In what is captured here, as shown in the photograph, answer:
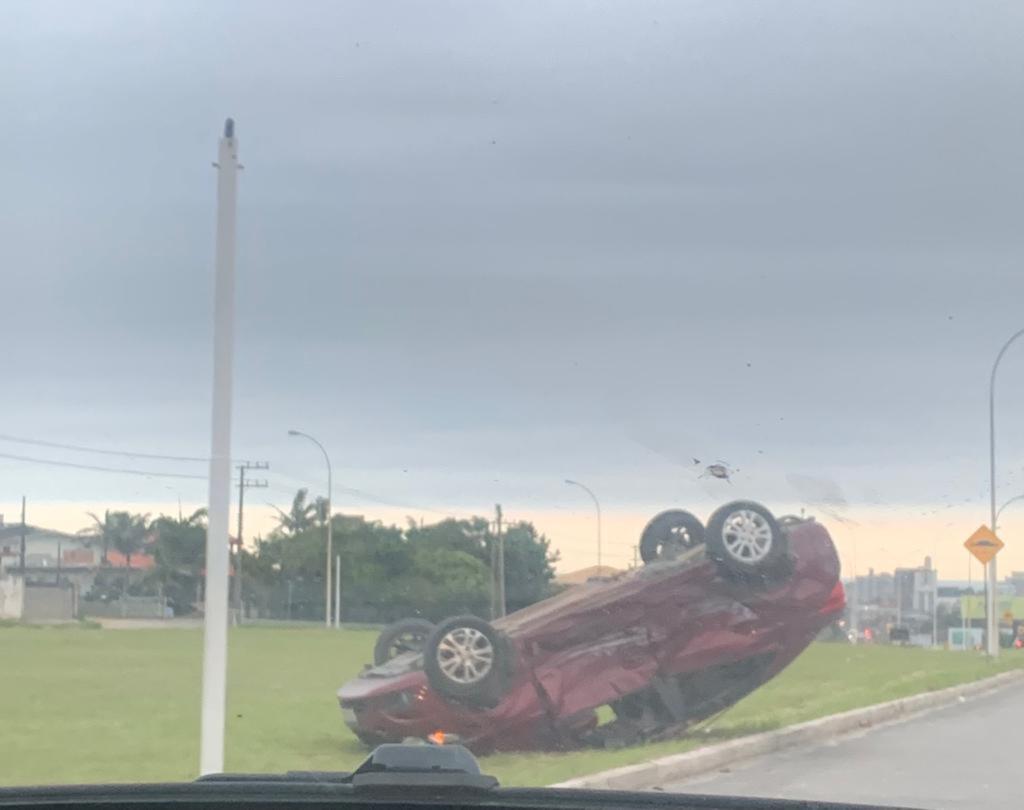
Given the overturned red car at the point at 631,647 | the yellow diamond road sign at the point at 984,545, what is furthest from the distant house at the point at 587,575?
the yellow diamond road sign at the point at 984,545

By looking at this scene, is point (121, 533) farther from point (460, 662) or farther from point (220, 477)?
point (220, 477)

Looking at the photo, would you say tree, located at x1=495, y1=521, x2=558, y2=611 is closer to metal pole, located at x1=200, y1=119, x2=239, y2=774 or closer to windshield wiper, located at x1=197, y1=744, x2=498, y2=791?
metal pole, located at x1=200, y1=119, x2=239, y2=774

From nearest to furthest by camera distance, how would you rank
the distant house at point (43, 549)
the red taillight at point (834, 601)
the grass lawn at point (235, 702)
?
the grass lawn at point (235, 702)
the red taillight at point (834, 601)
the distant house at point (43, 549)

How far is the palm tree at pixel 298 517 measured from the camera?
14.2 meters

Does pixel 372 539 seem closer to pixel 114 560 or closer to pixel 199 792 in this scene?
pixel 114 560

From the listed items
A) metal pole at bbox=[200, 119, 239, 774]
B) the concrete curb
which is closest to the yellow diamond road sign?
the concrete curb

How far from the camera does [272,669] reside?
18203mm

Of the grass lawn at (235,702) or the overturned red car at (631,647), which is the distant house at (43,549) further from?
the overturned red car at (631,647)

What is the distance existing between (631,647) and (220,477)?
5015 mm

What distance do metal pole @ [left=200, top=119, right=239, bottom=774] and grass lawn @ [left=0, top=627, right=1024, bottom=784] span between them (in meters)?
2.09

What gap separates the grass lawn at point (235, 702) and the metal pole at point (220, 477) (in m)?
2.09

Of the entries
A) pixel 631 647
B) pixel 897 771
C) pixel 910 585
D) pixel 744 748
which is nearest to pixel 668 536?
pixel 631 647

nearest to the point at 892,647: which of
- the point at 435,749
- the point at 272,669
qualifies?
the point at 272,669

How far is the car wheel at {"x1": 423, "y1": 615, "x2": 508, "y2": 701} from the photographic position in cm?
1151
